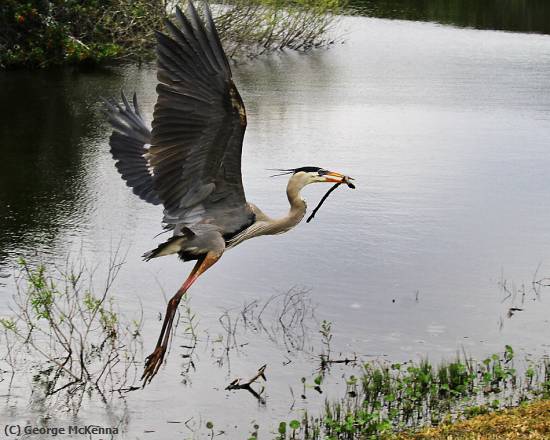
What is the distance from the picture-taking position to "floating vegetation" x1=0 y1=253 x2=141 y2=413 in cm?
755

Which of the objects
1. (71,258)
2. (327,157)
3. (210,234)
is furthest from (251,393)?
(327,157)

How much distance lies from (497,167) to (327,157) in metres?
2.26

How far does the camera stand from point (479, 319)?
912 cm

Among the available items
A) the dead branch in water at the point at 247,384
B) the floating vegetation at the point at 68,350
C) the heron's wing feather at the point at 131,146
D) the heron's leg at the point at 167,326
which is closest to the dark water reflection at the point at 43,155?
the floating vegetation at the point at 68,350

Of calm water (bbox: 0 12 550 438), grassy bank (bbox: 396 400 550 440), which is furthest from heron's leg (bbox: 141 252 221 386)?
grassy bank (bbox: 396 400 550 440)

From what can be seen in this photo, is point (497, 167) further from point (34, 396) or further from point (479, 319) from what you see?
point (34, 396)

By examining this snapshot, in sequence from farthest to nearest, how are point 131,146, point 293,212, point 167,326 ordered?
point 131,146, point 293,212, point 167,326

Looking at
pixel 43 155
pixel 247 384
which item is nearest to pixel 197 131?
pixel 247 384

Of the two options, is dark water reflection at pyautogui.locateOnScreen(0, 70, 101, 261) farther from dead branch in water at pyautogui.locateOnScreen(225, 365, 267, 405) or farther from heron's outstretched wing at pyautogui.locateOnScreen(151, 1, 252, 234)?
heron's outstretched wing at pyautogui.locateOnScreen(151, 1, 252, 234)

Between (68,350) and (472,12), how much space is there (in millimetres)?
27129

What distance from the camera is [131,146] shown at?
8.38 metres

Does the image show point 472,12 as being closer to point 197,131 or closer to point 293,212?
point 293,212

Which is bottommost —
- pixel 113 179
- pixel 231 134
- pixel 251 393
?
pixel 251 393

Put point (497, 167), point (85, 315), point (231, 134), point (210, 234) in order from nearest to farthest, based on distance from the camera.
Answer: point (231, 134)
point (210, 234)
point (85, 315)
point (497, 167)
